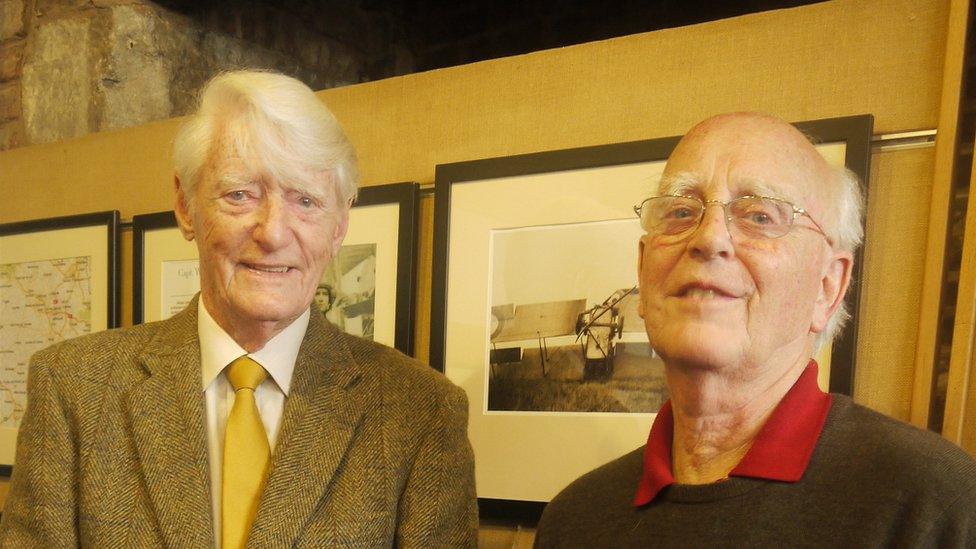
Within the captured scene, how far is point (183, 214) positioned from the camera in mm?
1606

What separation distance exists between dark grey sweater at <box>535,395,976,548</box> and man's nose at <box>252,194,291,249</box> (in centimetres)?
68

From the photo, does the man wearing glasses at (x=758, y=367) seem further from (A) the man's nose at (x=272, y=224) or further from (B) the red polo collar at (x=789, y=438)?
(A) the man's nose at (x=272, y=224)

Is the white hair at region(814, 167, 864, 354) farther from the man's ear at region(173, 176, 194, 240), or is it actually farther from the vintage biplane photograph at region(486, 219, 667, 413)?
the man's ear at region(173, 176, 194, 240)

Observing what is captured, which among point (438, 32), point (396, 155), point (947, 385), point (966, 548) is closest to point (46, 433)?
point (396, 155)

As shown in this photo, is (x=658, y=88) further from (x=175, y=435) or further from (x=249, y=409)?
(x=175, y=435)

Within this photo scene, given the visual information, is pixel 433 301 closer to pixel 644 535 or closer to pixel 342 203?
pixel 342 203

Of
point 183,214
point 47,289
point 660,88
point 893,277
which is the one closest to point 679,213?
point 893,277

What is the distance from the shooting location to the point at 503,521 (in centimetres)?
192

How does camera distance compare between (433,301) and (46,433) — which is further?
(433,301)

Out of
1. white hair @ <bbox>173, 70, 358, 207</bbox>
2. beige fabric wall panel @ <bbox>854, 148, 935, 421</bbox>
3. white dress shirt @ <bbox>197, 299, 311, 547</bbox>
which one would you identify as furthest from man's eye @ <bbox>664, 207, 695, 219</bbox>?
white dress shirt @ <bbox>197, 299, 311, 547</bbox>

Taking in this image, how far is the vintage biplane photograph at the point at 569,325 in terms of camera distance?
1.80 meters

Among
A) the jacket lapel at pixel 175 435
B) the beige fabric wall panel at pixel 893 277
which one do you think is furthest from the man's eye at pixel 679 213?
the jacket lapel at pixel 175 435

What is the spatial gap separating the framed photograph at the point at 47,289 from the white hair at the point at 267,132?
1.22 metres

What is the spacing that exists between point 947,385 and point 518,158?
921 millimetres
